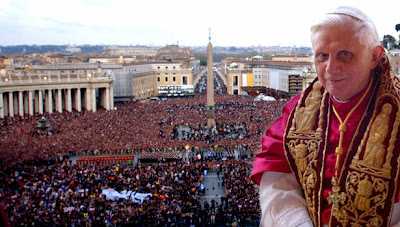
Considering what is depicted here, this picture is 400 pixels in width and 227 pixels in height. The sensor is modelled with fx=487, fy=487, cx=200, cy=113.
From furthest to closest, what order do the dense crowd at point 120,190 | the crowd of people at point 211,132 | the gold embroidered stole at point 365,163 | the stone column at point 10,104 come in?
the stone column at point 10,104, the crowd of people at point 211,132, the dense crowd at point 120,190, the gold embroidered stole at point 365,163

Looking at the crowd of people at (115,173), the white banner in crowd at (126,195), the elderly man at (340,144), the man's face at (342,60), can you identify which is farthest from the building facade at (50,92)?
the man's face at (342,60)

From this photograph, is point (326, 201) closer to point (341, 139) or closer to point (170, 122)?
point (341, 139)

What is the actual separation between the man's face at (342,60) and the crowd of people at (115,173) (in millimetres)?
2256

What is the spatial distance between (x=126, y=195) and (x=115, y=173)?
4.04 meters

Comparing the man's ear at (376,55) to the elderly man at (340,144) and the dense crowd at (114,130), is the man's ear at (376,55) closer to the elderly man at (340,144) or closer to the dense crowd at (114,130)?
the elderly man at (340,144)

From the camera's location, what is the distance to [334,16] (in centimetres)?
275

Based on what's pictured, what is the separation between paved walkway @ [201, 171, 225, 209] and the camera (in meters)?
22.0

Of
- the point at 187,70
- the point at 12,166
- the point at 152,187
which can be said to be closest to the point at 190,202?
the point at 152,187

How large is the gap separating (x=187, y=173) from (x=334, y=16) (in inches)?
874

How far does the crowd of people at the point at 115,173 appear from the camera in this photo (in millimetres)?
17750

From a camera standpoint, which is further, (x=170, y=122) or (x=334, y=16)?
(x=170, y=122)

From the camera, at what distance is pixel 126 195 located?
20.2 metres

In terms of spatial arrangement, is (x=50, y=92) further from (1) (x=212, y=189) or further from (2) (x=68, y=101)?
(1) (x=212, y=189)

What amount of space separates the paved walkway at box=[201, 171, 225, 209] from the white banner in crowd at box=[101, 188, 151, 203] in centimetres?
299
